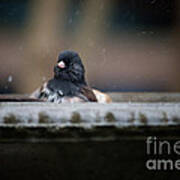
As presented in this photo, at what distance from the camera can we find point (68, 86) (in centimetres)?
236

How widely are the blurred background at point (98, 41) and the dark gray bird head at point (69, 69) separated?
1.92m

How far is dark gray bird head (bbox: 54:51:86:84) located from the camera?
2549 mm

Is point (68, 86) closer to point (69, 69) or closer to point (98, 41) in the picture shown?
point (69, 69)

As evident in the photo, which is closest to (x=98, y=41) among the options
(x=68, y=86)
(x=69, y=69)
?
(x=69, y=69)

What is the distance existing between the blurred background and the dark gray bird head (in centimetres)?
192

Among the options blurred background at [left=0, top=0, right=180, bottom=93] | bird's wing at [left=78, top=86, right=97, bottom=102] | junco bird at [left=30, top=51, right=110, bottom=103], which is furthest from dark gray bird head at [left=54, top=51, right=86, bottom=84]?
blurred background at [left=0, top=0, right=180, bottom=93]

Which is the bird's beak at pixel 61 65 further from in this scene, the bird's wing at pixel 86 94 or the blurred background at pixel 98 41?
the blurred background at pixel 98 41

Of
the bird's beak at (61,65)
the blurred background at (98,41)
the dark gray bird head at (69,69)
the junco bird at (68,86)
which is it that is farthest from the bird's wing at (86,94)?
the blurred background at (98,41)

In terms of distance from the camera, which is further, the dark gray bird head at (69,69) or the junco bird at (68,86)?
the dark gray bird head at (69,69)

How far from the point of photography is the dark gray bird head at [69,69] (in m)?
2.55

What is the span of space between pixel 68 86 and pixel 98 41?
246cm

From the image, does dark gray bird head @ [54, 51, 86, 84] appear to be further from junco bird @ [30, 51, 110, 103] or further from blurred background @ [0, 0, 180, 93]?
blurred background @ [0, 0, 180, 93]

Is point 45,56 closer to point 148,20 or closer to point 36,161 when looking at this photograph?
point 148,20

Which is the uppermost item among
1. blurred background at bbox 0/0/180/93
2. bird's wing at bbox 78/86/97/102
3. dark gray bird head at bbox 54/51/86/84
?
blurred background at bbox 0/0/180/93
